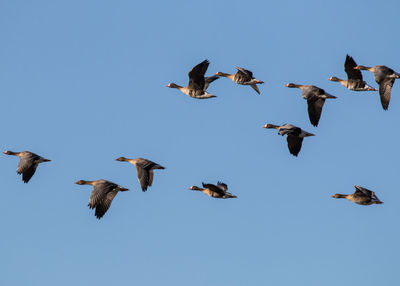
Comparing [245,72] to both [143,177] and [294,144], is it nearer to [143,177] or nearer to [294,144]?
[294,144]

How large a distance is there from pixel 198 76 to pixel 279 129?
4.58m

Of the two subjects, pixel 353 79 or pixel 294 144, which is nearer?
pixel 294 144

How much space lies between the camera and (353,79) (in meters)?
46.5

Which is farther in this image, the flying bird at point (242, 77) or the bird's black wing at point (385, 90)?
the flying bird at point (242, 77)

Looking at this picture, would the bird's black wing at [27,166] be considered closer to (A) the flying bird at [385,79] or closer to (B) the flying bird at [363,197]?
(B) the flying bird at [363,197]

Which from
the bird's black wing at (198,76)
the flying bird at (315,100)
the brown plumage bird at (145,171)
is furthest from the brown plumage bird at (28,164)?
the flying bird at (315,100)

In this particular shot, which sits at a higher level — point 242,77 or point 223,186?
point 242,77

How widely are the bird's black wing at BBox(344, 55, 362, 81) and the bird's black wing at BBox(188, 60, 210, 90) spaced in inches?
284

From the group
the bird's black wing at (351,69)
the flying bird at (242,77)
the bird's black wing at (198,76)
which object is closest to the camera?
the bird's black wing at (198,76)

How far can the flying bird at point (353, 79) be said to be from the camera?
45.3 metres

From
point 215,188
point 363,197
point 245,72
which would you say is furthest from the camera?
point 245,72

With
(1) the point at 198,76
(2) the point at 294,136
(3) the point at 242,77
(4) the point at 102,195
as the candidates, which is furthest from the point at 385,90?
(4) the point at 102,195

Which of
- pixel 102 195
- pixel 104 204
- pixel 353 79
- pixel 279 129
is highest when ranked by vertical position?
pixel 353 79

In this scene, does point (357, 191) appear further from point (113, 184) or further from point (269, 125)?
point (113, 184)
